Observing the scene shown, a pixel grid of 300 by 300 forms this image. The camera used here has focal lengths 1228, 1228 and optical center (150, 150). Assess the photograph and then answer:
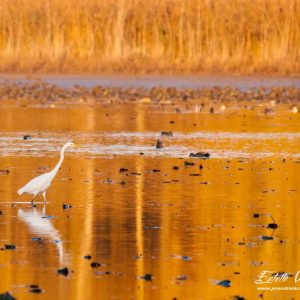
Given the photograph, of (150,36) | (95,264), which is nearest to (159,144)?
(95,264)

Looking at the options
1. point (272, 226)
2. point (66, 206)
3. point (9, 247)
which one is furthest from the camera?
point (66, 206)

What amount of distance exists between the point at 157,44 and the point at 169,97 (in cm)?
555

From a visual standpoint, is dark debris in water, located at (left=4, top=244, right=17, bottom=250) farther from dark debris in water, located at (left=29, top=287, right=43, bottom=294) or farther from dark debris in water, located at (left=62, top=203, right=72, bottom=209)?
dark debris in water, located at (left=62, top=203, right=72, bottom=209)

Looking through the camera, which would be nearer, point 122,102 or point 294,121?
point 294,121

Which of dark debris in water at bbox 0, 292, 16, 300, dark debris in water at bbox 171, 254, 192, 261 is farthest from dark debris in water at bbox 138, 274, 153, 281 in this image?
dark debris in water at bbox 0, 292, 16, 300

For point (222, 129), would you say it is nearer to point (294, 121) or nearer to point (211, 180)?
point (294, 121)

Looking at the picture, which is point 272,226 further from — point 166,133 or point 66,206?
point 166,133

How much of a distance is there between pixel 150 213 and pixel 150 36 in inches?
924

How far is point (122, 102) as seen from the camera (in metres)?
28.8

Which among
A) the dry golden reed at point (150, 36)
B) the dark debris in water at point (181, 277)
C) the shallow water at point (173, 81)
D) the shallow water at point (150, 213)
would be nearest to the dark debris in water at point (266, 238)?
the shallow water at point (150, 213)

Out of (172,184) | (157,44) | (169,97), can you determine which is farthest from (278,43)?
(172,184)

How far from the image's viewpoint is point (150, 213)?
1241cm

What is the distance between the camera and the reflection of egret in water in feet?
34.9

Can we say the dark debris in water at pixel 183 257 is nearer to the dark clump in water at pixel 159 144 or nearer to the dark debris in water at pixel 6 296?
the dark debris in water at pixel 6 296
